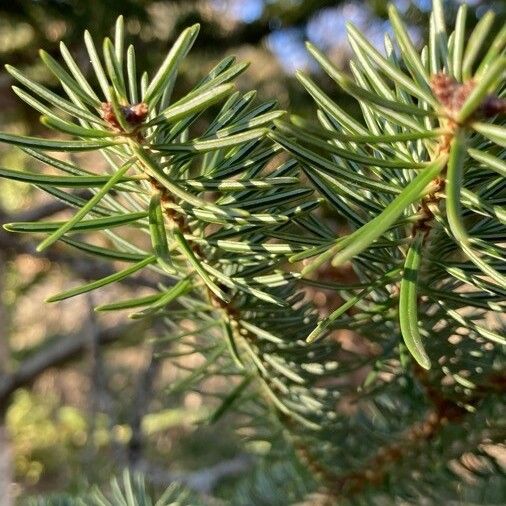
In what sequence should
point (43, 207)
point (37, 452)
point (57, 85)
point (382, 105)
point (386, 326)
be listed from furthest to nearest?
point (37, 452), point (43, 207), point (57, 85), point (386, 326), point (382, 105)

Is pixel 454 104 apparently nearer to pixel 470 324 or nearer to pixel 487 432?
pixel 470 324

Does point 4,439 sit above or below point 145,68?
below

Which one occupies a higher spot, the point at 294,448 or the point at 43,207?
the point at 43,207

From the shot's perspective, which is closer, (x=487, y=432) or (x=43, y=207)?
(x=487, y=432)

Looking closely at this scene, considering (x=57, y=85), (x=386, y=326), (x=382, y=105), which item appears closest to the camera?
(x=382, y=105)

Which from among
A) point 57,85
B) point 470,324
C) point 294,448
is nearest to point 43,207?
point 57,85

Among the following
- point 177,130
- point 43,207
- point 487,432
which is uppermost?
point 43,207

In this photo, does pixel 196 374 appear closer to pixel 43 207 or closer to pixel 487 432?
pixel 487 432
